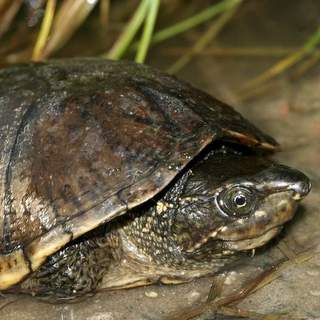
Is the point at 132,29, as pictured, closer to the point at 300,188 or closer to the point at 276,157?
the point at 276,157

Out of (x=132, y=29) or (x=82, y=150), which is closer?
(x=82, y=150)

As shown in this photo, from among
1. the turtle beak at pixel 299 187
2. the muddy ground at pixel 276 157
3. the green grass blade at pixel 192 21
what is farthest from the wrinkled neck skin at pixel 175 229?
the green grass blade at pixel 192 21

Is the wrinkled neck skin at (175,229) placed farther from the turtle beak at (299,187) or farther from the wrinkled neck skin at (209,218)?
the turtle beak at (299,187)

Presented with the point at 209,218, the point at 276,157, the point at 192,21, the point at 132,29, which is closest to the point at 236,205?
the point at 209,218

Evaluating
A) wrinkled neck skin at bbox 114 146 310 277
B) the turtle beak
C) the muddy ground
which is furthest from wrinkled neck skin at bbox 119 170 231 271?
the turtle beak

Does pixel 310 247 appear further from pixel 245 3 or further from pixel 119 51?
pixel 245 3

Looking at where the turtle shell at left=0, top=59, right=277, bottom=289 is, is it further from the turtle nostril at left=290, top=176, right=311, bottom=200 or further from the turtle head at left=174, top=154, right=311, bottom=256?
the turtle nostril at left=290, top=176, right=311, bottom=200
